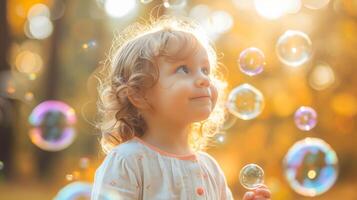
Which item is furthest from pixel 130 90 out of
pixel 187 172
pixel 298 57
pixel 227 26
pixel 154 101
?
pixel 227 26

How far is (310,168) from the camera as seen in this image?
302cm

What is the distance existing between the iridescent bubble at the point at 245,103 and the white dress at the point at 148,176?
1.00 meters

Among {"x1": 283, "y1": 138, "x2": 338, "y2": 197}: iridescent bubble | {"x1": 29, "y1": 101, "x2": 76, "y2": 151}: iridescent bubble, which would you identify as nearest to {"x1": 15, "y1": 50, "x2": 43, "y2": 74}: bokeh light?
{"x1": 29, "y1": 101, "x2": 76, "y2": 151}: iridescent bubble

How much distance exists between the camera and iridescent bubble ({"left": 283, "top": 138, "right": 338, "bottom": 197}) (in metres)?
3.03

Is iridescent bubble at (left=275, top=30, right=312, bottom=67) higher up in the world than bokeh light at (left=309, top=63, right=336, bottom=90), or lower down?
higher up

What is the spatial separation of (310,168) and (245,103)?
1.32 ft

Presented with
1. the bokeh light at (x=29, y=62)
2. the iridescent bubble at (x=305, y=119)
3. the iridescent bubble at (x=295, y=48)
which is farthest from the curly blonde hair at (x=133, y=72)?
the bokeh light at (x=29, y=62)

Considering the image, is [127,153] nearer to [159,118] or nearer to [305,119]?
[159,118]

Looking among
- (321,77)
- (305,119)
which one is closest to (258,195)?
(305,119)

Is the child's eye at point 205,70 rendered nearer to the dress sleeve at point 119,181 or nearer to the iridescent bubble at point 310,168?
the dress sleeve at point 119,181

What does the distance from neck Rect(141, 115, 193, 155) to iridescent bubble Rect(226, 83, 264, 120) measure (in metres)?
1.00

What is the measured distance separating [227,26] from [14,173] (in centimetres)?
282

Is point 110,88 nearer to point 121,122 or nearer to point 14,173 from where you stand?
point 121,122

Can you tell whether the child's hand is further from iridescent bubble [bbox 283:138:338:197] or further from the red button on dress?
iridescent bubble [bbox 283:138:338:197]
